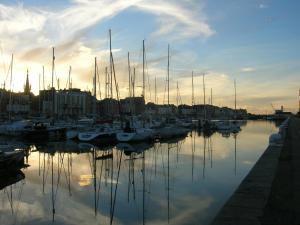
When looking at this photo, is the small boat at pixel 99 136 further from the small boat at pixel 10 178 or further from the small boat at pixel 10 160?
the small boat at pixel 10 178

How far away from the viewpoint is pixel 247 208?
1280 centimetres

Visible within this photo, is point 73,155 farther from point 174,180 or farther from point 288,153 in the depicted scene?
point 288,153

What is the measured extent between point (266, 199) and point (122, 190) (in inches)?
344

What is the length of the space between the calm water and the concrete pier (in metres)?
1.51

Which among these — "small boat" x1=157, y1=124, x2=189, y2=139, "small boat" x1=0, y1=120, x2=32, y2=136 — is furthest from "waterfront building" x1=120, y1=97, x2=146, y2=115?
"small boat" x1=0, y1=120, x2=32, y2=136

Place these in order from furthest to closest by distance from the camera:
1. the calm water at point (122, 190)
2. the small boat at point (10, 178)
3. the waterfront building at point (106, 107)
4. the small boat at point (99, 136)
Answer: the waterfront building at point (106, 107) < the small boat at point (99, 136) < the small boat at point (10, 178) < the calm water at point (122, 190)

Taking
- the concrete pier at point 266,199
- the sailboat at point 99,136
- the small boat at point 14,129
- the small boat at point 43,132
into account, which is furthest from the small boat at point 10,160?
the small boat at point 14,129

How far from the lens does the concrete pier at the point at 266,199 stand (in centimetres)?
1153

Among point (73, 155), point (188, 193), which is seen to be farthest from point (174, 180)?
point (73, 155)

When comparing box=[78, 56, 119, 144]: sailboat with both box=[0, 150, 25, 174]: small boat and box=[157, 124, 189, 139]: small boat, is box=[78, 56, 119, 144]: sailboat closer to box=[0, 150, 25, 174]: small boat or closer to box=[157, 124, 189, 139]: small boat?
box=[157, 124, 189, 139]: small boat

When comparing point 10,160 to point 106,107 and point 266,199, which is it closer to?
point 266,199

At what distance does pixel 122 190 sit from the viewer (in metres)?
20.7

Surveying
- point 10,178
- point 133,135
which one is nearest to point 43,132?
point 133,135

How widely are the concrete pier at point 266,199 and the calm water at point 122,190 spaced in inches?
59.4
